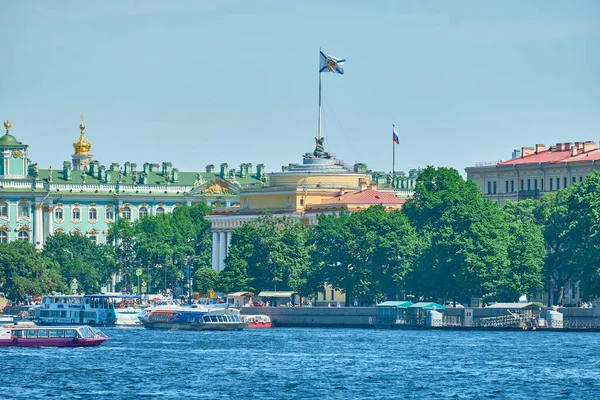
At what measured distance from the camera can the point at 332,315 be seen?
15425cm

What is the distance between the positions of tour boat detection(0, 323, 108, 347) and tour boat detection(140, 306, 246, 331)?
2401 centimetres

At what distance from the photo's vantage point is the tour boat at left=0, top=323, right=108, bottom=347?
129750 mm

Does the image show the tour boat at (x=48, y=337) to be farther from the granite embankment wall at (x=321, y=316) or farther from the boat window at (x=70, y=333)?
the granite embankment wall at (x=321, y=316)

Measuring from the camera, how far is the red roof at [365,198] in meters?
186

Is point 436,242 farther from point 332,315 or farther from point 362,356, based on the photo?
point 362,356

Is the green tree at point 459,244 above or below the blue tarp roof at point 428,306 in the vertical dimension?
above

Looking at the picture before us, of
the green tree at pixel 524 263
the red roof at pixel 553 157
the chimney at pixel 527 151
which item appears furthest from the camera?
the chimney at pixel 527 151

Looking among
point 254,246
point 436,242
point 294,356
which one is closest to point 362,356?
point 294,356

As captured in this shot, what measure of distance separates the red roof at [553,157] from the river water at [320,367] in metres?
44.2

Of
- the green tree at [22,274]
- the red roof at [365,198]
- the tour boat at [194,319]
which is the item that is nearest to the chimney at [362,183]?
the red roof at [365,198]

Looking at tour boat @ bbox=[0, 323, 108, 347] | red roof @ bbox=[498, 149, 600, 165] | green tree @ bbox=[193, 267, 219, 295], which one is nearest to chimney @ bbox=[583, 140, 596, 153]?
red roof @ bbox=[498, 149, 600, 165]

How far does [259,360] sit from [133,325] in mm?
55289

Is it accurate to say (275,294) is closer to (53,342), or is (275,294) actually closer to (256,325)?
(256,325)

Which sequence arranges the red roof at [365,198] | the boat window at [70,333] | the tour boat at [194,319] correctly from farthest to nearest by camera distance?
the red roof at [365,198], the tour boat at [194,319], the boat window at [70,333]
